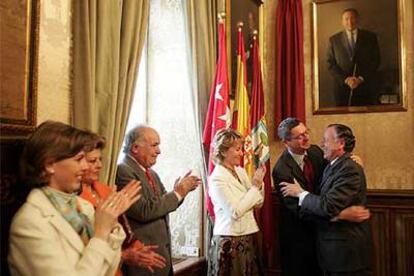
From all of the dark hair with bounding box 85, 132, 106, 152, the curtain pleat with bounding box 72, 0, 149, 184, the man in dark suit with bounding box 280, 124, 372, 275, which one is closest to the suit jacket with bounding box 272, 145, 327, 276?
the man in dark suit with bounding box 280, 124, 372, 275

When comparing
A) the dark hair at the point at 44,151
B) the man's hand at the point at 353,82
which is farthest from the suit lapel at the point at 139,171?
the man's hand at the point at 353,82

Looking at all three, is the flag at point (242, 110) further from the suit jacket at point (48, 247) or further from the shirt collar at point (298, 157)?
the suit jacket at point (48, 247)

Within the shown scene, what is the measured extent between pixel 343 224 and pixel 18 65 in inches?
94.6

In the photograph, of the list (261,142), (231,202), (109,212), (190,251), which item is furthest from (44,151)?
(261,142)

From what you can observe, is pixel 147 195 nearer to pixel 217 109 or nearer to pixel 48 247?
pixel 48 247

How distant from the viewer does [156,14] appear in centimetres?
410

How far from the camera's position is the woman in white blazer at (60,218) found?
5.20 ft

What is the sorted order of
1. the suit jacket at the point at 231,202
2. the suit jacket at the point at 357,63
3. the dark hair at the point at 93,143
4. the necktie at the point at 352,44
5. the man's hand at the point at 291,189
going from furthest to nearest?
the necktie at the point at 352,44
the suit jacket at the point at 357,63
the man's hand at the point at 291,189
the suit jacket at the point at 231,202
the dark hair at the point at 93,143

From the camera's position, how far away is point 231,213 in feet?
10.4

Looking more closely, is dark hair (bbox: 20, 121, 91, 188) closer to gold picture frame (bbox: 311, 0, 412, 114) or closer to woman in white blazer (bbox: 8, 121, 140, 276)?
woman in white blazer (bbox: 8, 121, 140, 276)

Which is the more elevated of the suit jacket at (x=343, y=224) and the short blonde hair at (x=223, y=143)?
the short blonde hair at (x=223, y=143)

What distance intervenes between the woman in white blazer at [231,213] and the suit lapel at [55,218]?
1.58 metres

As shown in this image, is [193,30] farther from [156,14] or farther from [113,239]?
[113,239]

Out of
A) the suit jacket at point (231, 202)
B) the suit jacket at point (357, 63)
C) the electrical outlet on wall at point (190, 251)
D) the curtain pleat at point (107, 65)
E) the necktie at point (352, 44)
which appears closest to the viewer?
the curtain pleat at point (107, 65)
